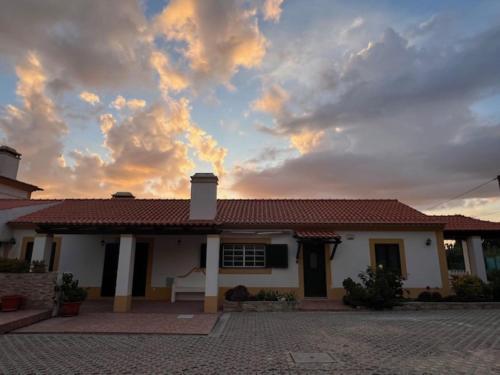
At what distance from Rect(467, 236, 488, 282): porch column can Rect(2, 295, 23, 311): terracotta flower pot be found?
62.1 ft

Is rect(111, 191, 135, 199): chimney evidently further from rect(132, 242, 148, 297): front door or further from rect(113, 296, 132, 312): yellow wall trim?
rect(113, 296, 132, 312): yellow wall trim

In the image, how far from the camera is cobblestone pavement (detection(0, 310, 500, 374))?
4.98 m

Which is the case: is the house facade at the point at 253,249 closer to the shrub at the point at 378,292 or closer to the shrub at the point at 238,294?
the shrub at the point at 238,294

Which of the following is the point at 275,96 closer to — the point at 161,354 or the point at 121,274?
the point at 121,274

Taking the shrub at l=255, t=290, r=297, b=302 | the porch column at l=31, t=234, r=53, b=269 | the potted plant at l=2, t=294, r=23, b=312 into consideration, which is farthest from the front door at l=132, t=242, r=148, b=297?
the shrub at l=255, t=290, r=297, b=302

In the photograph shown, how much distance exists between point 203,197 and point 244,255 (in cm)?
303

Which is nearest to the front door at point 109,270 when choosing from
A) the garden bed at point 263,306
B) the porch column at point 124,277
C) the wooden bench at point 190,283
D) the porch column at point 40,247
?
the porch column at point 40,247

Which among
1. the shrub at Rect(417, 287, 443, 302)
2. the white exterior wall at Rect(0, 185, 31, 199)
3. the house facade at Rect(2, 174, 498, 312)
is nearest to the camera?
the shrub at Rect(417, 287, 443, 302)

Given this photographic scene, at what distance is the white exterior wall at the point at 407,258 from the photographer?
12477mm

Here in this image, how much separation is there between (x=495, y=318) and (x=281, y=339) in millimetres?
7162

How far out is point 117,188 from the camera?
19203 mm

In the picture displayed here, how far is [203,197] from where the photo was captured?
12.7m

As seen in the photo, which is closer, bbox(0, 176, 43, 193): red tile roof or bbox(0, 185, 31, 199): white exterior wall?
bbox(0, 176, 43, 193): red tile roof

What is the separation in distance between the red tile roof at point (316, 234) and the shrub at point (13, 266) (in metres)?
9.73
